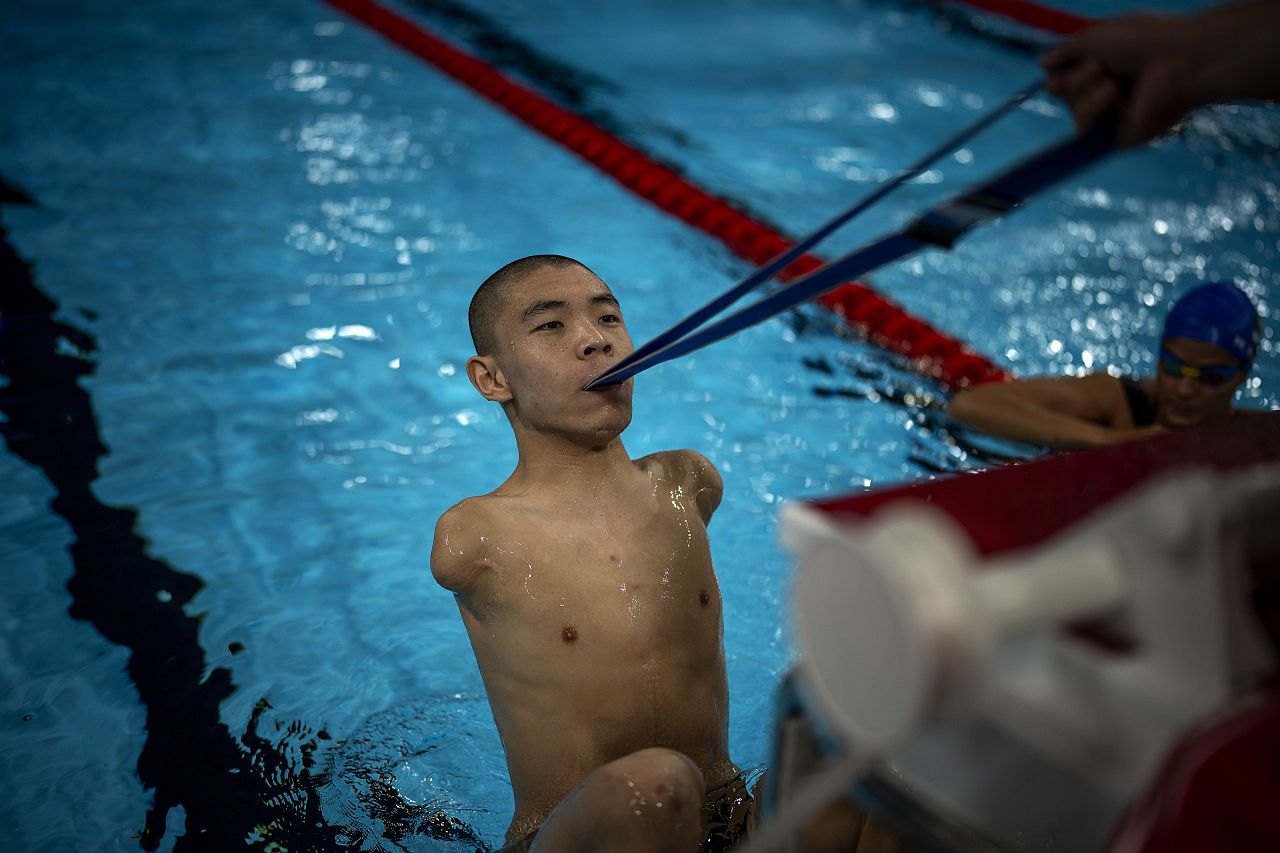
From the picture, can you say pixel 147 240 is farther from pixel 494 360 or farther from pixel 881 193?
pixel 881 193

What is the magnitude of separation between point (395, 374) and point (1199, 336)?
2.84 m

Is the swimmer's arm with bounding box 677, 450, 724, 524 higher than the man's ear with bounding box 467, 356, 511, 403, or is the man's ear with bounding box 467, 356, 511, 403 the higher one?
the man's ear with bounding box 467, 356, 511, 403

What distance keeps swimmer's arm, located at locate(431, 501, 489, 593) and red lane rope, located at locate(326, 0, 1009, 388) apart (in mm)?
Result: 2715

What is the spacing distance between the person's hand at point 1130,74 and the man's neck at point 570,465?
3.82 feet

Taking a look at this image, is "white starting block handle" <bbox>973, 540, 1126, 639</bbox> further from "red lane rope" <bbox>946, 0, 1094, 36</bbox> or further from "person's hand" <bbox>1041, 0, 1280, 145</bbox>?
"red lane rope" <bbox>946, 0, 1094, 36</bbox>

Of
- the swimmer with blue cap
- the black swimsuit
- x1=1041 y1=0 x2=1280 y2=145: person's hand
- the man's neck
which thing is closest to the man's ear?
the man's neck

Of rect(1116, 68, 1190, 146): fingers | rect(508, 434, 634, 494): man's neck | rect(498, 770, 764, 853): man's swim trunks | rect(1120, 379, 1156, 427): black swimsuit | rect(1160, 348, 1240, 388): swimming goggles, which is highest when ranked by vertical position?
rect(1116, 68, 1190, 146): fingers

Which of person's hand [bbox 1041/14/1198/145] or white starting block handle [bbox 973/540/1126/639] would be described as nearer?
white starting block handle [bbox 973/540/1126/639]

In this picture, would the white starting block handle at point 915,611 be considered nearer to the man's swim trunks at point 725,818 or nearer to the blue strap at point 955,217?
the blue strap at point 955,217

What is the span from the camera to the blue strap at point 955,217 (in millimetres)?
1401

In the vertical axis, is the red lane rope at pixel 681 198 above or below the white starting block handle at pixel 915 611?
below

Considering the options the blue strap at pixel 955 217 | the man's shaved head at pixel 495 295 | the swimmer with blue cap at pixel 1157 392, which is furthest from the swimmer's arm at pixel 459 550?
Result: the swimmer with blue cap at pixel 1157 392

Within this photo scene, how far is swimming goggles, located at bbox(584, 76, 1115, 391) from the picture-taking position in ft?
4.60

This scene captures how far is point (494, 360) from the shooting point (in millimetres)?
2367
